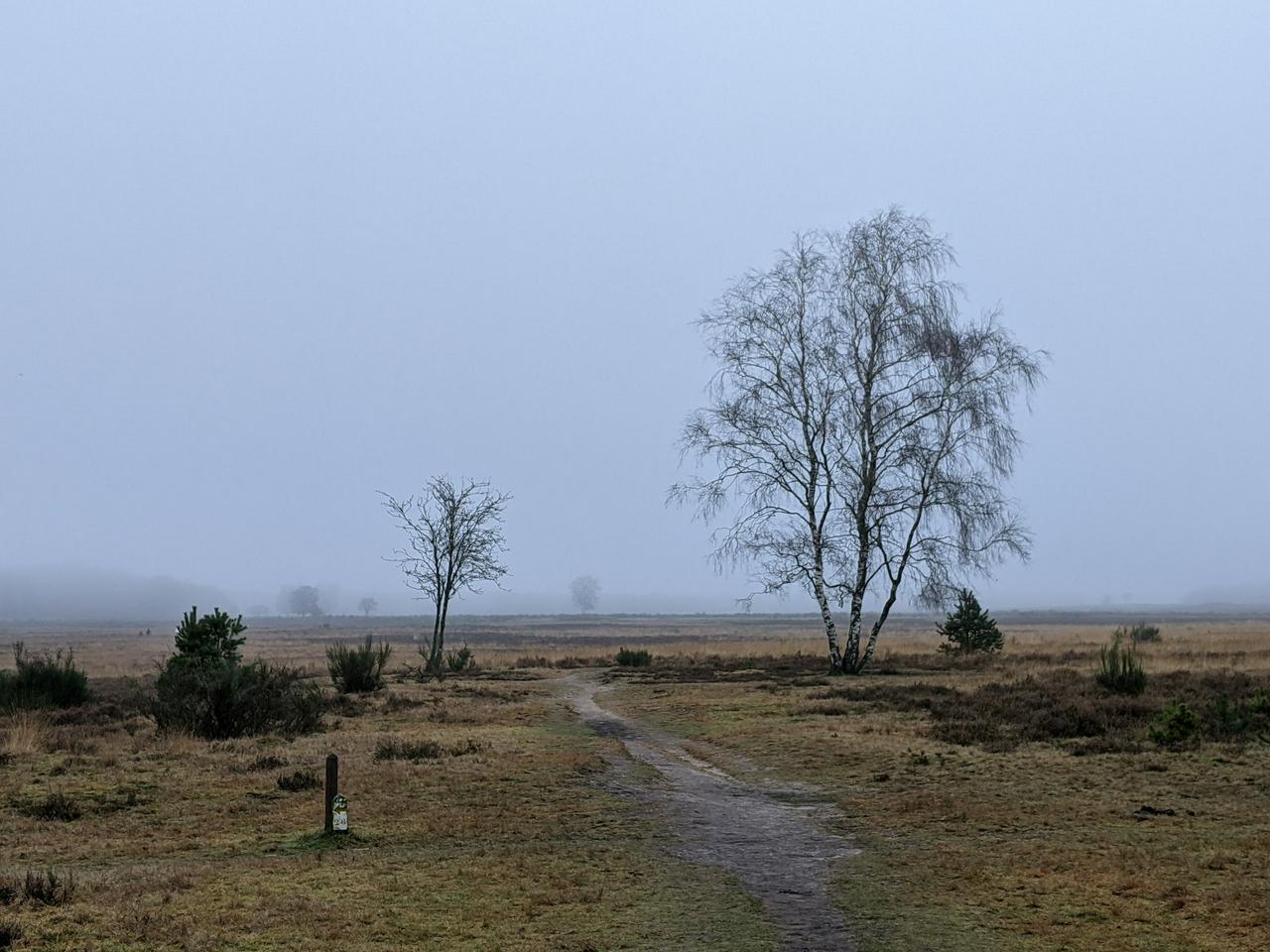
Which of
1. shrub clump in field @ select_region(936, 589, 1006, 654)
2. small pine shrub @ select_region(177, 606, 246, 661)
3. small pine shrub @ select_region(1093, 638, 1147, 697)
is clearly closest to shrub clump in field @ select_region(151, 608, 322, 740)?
small pine shrub @ select_region(177, 606, 246, 661)

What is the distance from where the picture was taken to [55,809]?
1358 cm

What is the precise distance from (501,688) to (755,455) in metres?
12.1

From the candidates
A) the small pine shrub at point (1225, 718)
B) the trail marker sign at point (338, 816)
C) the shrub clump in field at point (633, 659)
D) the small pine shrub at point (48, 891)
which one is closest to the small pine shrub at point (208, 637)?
the trail marker sign at point (338, 816)

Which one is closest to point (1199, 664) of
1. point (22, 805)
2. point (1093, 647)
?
point (1093, 647)

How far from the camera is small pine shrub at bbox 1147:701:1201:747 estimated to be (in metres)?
18.1

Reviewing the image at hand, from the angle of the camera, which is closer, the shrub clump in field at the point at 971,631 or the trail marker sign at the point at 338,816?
the trail marker sign at the point at 338,816

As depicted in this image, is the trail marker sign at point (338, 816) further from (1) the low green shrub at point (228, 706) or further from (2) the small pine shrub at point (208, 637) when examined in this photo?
(2) the small pine shrub at point (208, 637)

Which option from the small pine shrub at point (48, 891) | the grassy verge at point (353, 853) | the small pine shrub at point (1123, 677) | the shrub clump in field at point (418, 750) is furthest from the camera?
the small pine shrub at point (1123, 677)

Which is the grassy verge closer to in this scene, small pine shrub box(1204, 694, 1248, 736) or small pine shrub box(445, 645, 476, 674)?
small pine shrub box(1204, 694, 1248, 736)

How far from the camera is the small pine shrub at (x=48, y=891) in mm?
9258

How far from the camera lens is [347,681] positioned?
104ft

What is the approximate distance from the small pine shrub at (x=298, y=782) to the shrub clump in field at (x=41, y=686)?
44.3 feet

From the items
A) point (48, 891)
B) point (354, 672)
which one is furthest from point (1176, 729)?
point (354, 672)

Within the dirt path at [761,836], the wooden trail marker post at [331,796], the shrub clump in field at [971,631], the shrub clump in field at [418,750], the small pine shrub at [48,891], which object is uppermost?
the shrub clump in field at [971,631]
